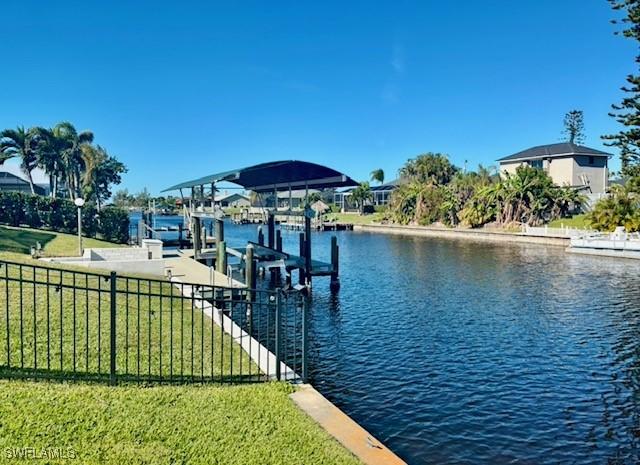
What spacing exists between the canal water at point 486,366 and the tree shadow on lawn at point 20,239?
469 inches

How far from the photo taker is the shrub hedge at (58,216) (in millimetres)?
28438

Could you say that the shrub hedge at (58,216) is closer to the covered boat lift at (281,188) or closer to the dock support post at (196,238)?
the covered boat lift at (281,188)

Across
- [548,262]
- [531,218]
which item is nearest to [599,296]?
[548,262]

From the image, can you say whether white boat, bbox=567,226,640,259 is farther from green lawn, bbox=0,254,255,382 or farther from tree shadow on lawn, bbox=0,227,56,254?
tree shadow on lawn, bbox=0,227,56,254

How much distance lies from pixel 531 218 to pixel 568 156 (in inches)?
466

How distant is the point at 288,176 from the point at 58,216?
15.7 m

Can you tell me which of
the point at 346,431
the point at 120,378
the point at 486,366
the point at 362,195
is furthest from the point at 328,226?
the point at 346,431

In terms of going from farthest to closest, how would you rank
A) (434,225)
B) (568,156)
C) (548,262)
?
(434,225), (568,156), (548,262)

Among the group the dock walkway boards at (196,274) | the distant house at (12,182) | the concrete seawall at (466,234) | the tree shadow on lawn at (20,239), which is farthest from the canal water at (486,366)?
the distant house at (12,182)

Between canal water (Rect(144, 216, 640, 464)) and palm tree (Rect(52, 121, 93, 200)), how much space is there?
108 feet

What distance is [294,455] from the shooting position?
16.5ft

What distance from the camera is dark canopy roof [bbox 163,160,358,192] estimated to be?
63.8ft

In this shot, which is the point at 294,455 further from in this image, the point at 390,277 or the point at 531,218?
the point at 531,218

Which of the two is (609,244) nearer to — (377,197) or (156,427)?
(156,427)
